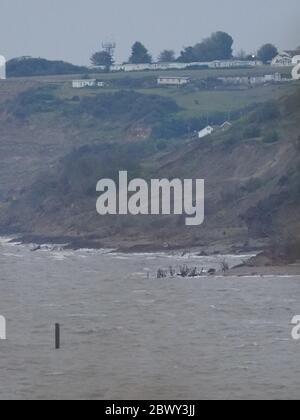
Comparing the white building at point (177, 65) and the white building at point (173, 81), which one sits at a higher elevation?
the white building at point (177, 65)

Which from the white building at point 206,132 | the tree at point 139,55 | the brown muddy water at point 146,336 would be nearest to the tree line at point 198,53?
the tree at point 139,55

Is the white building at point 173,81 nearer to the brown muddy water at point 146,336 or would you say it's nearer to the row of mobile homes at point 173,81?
the row of mobile homes at point 173,81

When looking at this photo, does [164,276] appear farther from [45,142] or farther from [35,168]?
[45,142]

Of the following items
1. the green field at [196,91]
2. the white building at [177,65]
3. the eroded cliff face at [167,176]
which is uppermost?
the white building at [177,65]

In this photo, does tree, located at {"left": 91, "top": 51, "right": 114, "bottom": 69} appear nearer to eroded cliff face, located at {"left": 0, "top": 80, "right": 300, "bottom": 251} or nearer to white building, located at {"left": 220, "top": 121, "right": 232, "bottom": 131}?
eroded cliff face, located at {"left": 0, "top": 80, "right": 300, "bottom": 251}

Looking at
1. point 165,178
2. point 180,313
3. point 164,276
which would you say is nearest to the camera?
point 180,313

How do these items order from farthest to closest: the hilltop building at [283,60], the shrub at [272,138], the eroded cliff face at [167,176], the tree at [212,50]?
1. the tree at [212,50]
2. the hilltop building at [283,60]
3. the shrub at [272,138]
4. the eroded cliff face at [167,176]

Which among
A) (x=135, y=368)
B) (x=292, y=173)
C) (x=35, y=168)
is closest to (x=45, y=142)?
(x=35, y=168)
